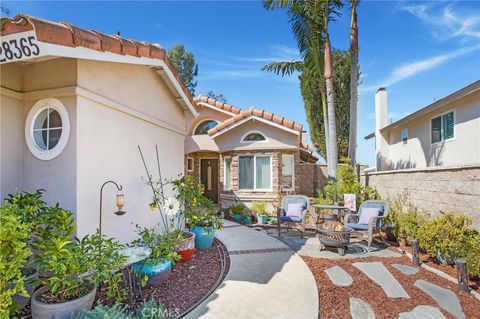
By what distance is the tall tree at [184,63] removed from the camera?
31.9 metres

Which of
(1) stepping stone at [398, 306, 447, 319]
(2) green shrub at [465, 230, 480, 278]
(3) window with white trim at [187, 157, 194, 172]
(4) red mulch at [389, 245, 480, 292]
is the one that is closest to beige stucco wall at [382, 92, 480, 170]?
(2) green shrub at [465, 230, 480, 278]

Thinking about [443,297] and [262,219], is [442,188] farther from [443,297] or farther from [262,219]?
[262,219]

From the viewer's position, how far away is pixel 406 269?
5.91m

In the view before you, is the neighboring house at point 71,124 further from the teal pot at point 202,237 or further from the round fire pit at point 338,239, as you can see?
the round fire pit at point 338,239

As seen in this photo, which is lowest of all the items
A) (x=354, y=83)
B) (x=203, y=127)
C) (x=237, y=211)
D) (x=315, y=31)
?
(x=237, y=211)

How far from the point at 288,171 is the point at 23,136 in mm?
10948

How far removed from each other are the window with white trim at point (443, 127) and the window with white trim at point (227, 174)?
31.4 feet

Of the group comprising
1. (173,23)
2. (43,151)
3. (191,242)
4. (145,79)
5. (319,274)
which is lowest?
(319,274)

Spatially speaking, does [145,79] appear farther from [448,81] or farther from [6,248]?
[448,81]

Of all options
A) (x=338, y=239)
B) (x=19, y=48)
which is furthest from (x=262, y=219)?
(x=19, y=48)

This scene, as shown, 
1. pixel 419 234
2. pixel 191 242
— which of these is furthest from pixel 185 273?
pixel 419 234

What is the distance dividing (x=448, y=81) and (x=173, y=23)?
43.5ft

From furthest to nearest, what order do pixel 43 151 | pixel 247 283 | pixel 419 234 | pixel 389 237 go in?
pixel 389 237, pixel 419 234, pixel 247 283, pixel 43 151

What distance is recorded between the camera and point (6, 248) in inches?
117
